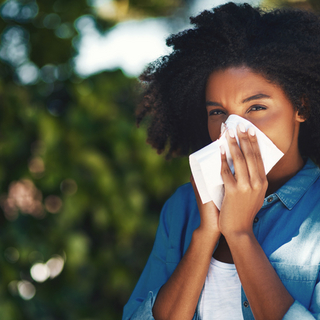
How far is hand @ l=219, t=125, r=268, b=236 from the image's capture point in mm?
1194

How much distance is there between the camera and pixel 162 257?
4.91 feet

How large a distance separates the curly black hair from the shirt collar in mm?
199

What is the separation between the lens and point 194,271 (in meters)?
1.25

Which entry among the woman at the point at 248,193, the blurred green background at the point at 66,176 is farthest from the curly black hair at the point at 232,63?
the blurred green background at the point at 66,176

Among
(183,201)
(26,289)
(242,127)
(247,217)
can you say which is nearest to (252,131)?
(242,127)

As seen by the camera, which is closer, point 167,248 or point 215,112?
point 215,112

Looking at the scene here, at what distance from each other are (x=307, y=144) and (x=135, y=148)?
1199 mm

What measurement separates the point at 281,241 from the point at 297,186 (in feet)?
0.71

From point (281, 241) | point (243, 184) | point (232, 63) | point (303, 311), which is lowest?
point (303, 311)

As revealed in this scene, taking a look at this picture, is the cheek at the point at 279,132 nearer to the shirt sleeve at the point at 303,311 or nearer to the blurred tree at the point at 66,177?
the shirt sleeve at the point at 303,311

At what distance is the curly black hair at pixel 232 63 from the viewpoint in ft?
4.48

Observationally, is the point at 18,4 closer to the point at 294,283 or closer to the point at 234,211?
the point at 234,211

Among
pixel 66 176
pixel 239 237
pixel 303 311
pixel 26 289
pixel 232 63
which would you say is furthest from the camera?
pixel 26 289

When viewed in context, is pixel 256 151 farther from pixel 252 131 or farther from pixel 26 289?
pixel 26 289
